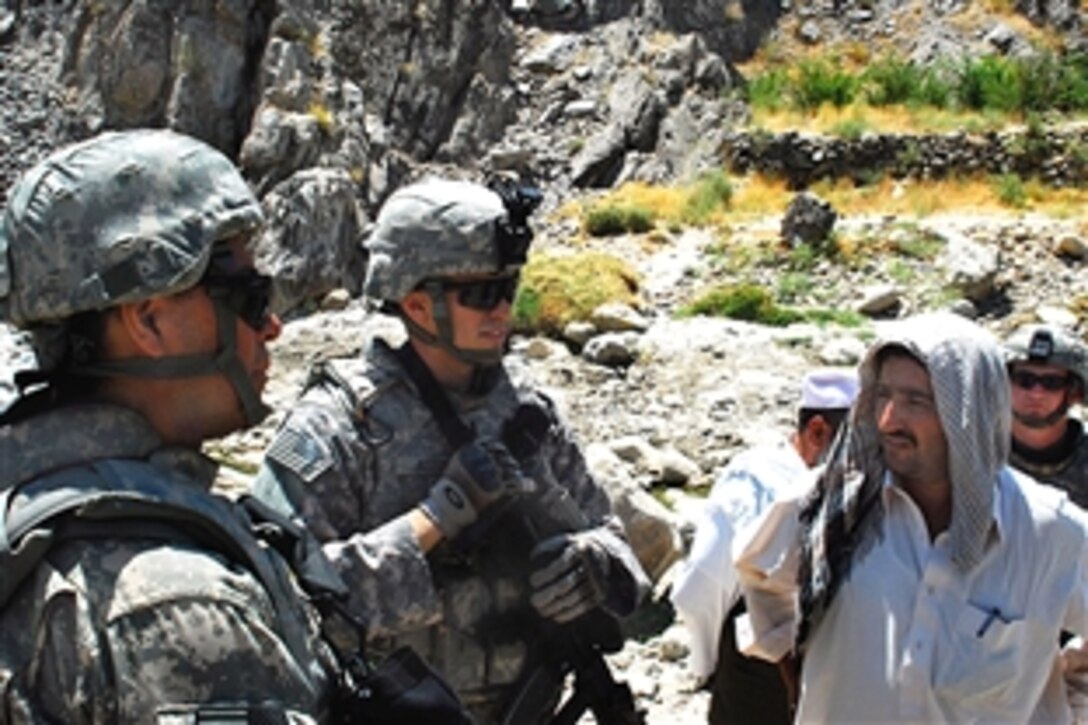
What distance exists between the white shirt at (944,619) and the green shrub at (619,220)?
1510cm

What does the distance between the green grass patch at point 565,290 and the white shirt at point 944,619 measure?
9.10 meters

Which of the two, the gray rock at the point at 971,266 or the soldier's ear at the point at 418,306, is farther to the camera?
the gray rock at the point at 971,266

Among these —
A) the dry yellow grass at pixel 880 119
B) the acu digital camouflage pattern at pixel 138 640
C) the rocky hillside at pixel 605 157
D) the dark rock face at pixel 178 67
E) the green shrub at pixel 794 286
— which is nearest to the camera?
the acu digital camouflage pattern at pixel 138 640

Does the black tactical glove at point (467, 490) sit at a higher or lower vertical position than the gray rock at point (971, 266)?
higher

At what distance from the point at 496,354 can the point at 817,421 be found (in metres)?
0.86

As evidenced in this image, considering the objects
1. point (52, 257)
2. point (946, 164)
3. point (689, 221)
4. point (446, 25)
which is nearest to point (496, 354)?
point (52, 257)

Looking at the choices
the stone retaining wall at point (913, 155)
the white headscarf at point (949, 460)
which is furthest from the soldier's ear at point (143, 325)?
the stone retaining wall at point (913, 155)

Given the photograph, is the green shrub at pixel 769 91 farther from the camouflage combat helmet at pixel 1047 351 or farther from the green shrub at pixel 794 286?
the camouflage combat helmet at pixel 1047 351

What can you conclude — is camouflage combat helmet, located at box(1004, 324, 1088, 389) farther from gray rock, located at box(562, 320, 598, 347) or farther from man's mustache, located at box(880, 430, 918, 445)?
gray rock, located at box(562, 320, 598, 347)

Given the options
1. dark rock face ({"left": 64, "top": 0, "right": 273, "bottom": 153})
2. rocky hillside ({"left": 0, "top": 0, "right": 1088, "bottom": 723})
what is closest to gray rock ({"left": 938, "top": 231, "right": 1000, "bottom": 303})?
rocky hillside ({"left": 0, "top": 0, "right": 1088, "bottom": 723})

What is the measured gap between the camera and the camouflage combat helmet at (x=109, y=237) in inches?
62.9

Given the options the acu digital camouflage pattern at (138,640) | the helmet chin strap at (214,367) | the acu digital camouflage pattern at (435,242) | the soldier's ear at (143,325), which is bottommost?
the acu digital camouflage pattern at (435,242)

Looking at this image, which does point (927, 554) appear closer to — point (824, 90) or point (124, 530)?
point (124, 530)

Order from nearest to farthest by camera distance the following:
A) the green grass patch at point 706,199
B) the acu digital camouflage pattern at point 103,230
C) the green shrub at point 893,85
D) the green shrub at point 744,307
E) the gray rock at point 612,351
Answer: the acu digital camouflage pattern at point 103,230 → the gray rock at point 612,351 → the green shrub at point 744,307 → the green grass patch at point 706,199 → the green shrub at point 893,85
